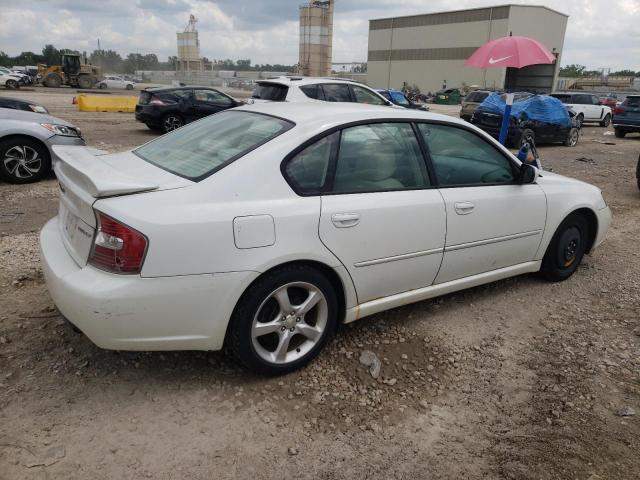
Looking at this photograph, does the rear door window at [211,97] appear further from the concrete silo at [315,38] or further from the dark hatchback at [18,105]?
the concrete silo at [315,38]

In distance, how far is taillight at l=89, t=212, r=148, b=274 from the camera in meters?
2.40

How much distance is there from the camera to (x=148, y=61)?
120250mm

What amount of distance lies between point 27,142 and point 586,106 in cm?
2422

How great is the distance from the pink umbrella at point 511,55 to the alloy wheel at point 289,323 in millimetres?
5996

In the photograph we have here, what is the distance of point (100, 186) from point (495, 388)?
8.15 feet

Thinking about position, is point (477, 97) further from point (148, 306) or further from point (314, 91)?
point (148, 306)

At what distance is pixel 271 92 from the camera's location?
37.5 feet

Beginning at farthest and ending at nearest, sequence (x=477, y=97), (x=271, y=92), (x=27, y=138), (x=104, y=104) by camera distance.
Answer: (x=104, y=104) → (x=477, y=97) → (x=271, y=92) → (x=27, y=138)

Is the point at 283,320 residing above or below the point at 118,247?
below

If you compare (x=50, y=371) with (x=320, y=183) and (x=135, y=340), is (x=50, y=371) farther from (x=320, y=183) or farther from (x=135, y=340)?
(x=320, y=183)

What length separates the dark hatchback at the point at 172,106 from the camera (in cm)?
1380

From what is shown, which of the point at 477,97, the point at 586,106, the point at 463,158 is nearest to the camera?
the point at 463,158

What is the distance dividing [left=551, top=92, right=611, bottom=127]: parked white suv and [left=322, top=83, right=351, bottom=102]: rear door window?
16.5 m

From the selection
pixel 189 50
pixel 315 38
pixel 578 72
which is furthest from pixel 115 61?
pixel 578 72
